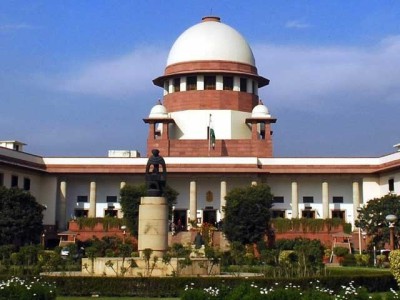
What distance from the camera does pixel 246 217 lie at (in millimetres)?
42688

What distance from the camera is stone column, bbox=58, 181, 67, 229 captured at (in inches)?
2015

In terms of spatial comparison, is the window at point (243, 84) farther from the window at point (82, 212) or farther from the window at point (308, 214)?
the window at point (82, 212)

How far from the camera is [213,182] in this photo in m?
51.5

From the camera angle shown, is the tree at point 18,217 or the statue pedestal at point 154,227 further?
the tree at point 18,217

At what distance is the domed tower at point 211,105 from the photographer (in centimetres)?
5306

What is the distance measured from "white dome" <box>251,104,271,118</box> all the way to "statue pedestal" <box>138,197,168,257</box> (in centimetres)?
3101

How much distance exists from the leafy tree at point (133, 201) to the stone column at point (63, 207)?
717 cm

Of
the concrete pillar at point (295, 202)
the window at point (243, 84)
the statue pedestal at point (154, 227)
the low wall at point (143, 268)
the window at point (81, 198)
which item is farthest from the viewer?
the window at point (243, 84)

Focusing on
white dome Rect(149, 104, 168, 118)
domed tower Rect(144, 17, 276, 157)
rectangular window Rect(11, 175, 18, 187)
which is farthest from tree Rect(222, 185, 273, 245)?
rectangular window Rect(11, 175, 18, 187)

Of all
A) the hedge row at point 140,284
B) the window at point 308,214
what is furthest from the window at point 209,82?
the hedge row at point 140,284

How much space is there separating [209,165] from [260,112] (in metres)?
6.69

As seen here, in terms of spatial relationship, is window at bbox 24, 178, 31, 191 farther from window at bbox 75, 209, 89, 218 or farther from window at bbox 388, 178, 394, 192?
window at bbox 388, 178, 394, 192

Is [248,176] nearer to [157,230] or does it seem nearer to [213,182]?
[213,182]

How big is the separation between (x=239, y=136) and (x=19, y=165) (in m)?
16.7
